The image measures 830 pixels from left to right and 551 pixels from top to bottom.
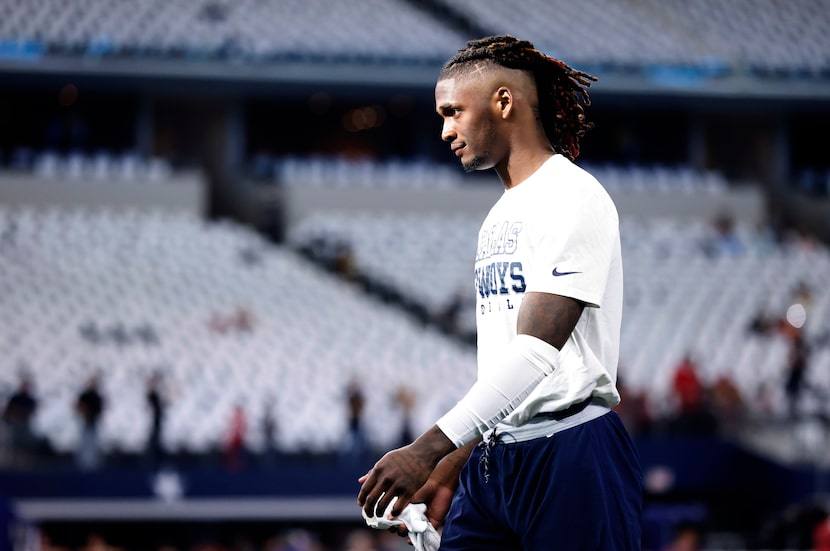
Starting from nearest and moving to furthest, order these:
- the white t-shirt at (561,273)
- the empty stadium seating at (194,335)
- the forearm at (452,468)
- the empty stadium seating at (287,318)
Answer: the white t-shirt at (561,273)
the forearm at (452,468)
the empty stadium seating at (194,335)
the empty stadium seating at (287,318)

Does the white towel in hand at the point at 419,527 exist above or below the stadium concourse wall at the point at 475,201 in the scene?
below

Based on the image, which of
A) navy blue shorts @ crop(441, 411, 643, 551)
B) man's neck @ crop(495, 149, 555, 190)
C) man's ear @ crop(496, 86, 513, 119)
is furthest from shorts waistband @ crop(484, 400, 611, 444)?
man's ear @ crop(496, 86, 513, 119)

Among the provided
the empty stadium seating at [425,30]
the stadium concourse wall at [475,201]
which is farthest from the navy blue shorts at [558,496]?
the empty stadium seating at [425,30]

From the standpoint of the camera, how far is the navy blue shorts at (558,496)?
9.73 feet

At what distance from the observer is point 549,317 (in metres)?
2.88

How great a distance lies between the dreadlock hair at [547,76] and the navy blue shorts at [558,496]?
74 centimetres

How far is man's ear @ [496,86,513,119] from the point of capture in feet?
10.3

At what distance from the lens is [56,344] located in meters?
16.9

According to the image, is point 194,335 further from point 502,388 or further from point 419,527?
point 502,388

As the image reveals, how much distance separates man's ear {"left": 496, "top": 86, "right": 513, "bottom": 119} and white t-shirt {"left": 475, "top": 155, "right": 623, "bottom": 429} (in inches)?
6.4

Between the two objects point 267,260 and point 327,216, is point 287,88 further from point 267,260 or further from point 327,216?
point 267,260

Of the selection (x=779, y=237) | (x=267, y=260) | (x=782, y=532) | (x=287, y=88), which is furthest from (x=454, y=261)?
(x=782, y=532)

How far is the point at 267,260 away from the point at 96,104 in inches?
296

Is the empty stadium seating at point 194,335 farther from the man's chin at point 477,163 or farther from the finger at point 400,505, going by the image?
the finger at point 400,505
